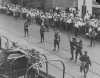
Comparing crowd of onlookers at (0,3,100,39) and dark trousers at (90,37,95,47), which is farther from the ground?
crowd of onlookers at (0,3,100,39)

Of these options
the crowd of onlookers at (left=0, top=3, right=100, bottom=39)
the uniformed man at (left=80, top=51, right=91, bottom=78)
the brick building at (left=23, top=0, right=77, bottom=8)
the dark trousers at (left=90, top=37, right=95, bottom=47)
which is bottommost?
the uniformed man at (left=80, top=51, right=91, bottom=78)

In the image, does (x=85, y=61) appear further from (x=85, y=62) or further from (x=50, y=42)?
(x=50, y=42)

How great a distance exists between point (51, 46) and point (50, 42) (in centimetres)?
126

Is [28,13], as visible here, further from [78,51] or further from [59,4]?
[78,51]

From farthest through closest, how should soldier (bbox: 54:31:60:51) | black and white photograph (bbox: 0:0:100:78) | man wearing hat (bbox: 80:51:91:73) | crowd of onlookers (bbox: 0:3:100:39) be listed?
1. crowd of onlookers (bbox: 0:3:100:39)
2. soldier (bbox: 54:31:60:51)
3. man wearing hat (bbox: 80:51:91:73)
4. black and white photograph (bbox: 0:0:100:78)

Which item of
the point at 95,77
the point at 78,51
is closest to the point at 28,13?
the point at 78,51

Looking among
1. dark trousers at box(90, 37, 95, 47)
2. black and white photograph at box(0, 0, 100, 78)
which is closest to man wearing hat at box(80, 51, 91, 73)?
black and white photograph at box(0, 0, 100, 78)

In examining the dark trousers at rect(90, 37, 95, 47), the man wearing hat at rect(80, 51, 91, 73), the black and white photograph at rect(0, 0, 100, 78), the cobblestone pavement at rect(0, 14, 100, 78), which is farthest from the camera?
the dark trousers at rect(90, 37, 95, 47)

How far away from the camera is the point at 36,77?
14.3 m

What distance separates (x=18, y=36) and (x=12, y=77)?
452 inches

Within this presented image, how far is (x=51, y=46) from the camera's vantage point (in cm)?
2288

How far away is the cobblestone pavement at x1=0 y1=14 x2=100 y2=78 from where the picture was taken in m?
17.2

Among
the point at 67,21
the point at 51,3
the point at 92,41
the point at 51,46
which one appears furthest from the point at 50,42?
the point at 51,3

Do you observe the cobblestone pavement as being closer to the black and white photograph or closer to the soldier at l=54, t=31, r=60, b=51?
the black and white photograph
